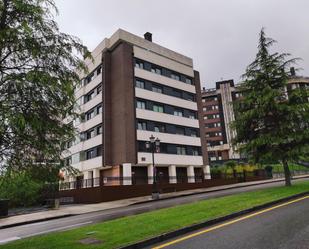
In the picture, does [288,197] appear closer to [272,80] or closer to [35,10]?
[272,80]

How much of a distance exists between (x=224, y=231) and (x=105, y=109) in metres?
29.5

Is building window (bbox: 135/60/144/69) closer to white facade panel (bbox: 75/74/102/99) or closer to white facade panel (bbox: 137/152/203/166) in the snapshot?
white facade panel (bbox: 75/74/102/99)

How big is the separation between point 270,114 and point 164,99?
1960cm

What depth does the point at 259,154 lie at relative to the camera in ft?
64.8

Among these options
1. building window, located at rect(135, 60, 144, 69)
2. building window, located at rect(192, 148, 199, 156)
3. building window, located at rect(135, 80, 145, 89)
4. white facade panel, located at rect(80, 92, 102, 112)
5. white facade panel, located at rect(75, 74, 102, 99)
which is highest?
building window, located at rect(135, 60, 144, 69)

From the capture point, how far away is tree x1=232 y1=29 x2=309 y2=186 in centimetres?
1855

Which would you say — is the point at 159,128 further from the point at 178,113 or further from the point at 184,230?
the point at 184,230

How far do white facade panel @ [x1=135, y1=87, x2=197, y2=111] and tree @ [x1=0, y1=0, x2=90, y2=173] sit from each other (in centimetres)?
2752

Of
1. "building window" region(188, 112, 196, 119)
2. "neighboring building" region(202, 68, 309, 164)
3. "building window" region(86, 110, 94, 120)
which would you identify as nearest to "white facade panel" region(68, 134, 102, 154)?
"building window" region(86, 110, 94, 120)

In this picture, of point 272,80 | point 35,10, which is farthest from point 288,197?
point 35,10

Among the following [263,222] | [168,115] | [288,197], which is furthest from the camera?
[168,115]

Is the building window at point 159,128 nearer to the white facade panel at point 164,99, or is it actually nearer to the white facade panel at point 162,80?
the white facade panel at point 164,99

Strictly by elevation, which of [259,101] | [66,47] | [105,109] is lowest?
[66,47]

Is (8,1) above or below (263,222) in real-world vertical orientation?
above
